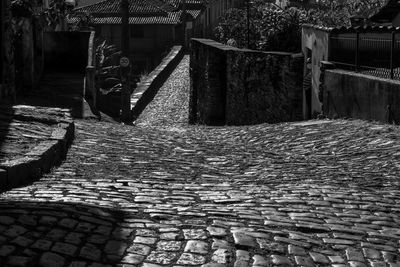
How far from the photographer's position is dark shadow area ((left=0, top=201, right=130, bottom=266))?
16.3 ft

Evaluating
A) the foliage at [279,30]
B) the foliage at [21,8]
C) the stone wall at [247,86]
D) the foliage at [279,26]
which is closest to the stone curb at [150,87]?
the foliage at [279,26]

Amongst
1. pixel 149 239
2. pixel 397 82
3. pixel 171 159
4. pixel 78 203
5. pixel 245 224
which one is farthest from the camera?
pixel 397 82

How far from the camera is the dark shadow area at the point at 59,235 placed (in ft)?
16.3

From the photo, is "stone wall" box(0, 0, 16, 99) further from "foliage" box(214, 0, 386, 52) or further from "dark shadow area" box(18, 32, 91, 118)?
"foliage" box(214, 0, 386, 52)

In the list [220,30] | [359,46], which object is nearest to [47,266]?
[359,46]

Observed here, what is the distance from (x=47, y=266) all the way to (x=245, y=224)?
6.22 ft

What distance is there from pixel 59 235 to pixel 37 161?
3.00m

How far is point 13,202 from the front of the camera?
6.35 metres

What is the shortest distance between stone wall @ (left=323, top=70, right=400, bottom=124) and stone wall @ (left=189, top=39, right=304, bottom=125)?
7.67 ft

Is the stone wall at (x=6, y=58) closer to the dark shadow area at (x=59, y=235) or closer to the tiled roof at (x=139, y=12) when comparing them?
the dark shadow area at (x=59, y=235)

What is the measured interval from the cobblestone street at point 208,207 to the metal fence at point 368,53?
2.00 m

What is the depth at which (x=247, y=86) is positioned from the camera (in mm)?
21109

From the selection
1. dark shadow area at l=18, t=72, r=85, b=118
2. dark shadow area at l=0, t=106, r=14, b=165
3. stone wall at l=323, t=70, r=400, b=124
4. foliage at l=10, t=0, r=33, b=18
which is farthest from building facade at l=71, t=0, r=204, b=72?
dark shadow area at l=0, t=106, r=14, b=165

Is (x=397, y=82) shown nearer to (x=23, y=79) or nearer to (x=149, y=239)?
(x=149, y=239)
